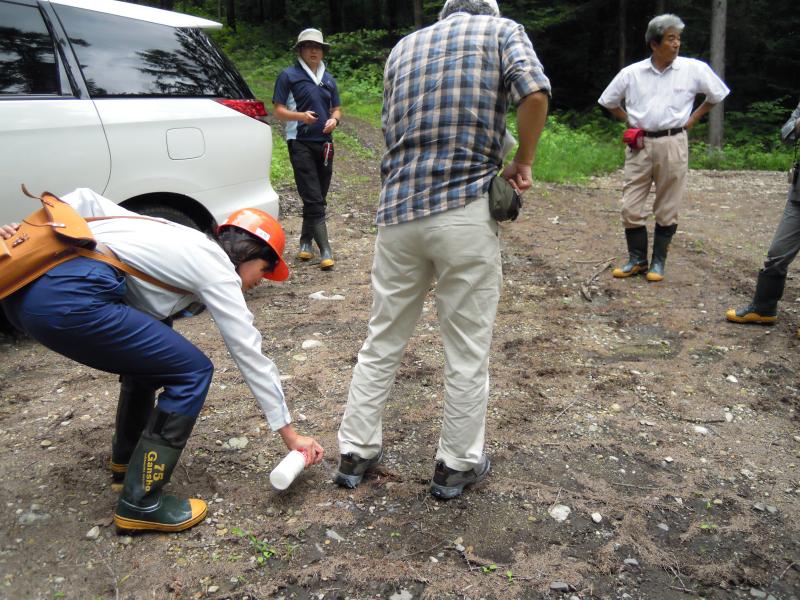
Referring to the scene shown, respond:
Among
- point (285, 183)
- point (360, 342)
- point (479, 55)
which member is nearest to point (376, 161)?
point (285, 183)

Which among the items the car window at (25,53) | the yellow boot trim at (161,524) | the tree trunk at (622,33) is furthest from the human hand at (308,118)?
the tree trunk at (622,33)

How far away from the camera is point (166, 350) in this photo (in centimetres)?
239

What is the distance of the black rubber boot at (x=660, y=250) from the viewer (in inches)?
228

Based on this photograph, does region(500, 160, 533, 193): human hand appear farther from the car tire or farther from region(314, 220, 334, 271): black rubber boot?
A: region(314, 220, 334, 271): black rubber boot

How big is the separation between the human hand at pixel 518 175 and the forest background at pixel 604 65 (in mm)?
7778

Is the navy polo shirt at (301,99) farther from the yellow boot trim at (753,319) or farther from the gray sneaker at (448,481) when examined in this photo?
the gray sneaker at (448,481)

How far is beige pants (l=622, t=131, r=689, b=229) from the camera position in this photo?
562 cm

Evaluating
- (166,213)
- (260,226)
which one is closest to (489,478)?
(260,226)

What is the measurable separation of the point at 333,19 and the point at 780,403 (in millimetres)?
28790

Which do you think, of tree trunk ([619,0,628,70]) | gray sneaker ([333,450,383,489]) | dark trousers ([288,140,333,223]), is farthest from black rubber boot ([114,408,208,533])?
tree trunk ([619,0,628,70])

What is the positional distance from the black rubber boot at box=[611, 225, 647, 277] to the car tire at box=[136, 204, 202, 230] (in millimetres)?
3594

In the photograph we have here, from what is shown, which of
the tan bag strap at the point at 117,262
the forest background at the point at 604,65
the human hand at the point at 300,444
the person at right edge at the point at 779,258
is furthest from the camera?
the forest background at the point at 604,65

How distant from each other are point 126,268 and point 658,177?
470 centimetres

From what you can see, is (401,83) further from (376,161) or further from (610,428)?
(376,161)
